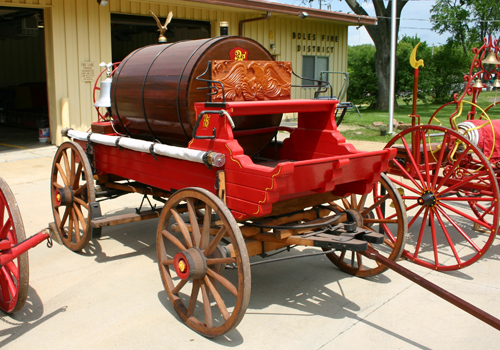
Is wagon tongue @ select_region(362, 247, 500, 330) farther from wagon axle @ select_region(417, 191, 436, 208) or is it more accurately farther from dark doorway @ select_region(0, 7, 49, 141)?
dark doorway @ select_region(0, 7, 49, 141)

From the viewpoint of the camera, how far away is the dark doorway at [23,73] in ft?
45.2

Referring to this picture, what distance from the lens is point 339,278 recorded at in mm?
4398

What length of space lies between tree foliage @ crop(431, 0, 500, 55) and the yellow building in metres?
14.3

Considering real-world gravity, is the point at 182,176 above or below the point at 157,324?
above

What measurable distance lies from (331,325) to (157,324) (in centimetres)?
123

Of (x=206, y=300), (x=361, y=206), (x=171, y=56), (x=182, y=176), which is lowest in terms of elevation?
(x=206, y=300)

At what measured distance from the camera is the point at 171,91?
3977 mm

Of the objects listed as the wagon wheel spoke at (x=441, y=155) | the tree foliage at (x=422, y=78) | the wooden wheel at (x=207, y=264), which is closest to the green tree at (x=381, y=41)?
the tree foliage at (x=422, y=78)

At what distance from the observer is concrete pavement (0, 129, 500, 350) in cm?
333

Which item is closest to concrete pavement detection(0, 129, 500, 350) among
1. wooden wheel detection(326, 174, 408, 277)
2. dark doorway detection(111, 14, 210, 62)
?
wooden wheel detection(326, 174, 408, 277)

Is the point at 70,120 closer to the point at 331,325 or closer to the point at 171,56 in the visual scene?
the point at 171,56

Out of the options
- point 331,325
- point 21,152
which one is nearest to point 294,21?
point 21,152

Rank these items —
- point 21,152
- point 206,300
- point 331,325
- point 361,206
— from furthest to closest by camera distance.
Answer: point 21,152 → point 361,206 → point 331,325 → point 206,300

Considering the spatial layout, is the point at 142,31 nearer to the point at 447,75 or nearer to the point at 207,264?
the point at 447,75
